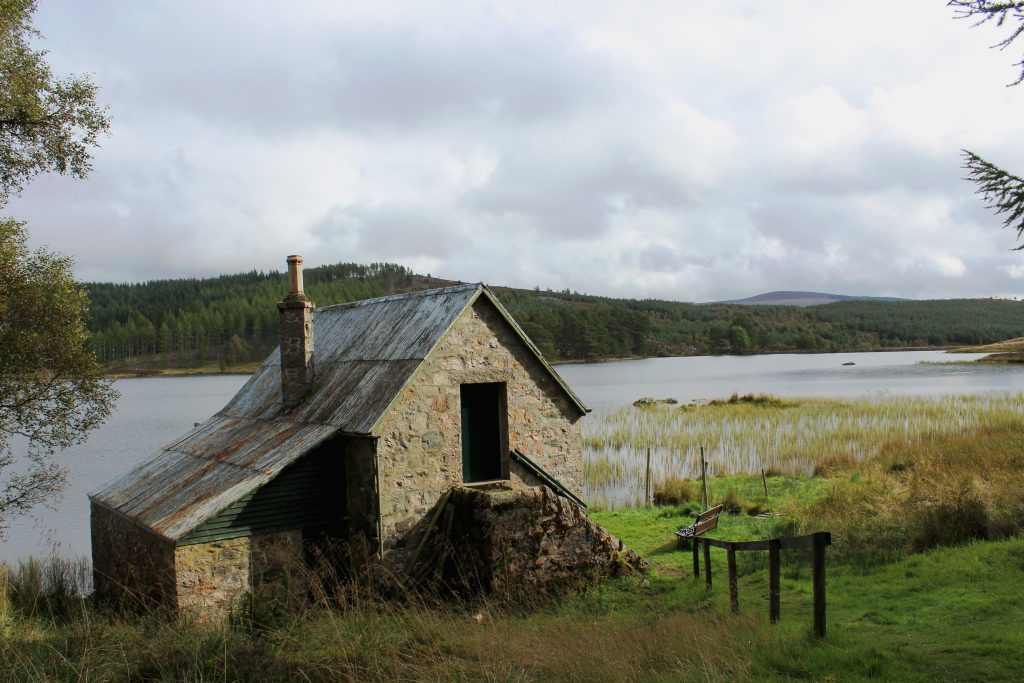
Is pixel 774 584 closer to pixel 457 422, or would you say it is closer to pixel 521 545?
pixel 521 545

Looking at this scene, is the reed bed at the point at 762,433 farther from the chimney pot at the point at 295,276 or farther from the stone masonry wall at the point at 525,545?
the chimney pot at the point at 295,276

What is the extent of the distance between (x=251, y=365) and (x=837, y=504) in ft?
308

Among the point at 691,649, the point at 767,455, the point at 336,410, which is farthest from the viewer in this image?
the point at 767,455

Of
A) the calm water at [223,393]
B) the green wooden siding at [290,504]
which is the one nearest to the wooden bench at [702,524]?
the green wooden siding at [290,504]

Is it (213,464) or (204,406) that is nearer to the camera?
(213,464)

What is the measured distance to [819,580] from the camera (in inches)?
297

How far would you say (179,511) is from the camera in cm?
1273

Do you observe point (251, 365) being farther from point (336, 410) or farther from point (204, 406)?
point (336, 410)

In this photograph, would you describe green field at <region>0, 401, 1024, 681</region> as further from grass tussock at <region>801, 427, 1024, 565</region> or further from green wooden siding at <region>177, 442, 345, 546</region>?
green wooden siding at <region>177, 442, 345, 546</region>

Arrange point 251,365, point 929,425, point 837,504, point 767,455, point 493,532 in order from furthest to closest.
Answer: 1. point 251,365
2. point 929,425
3. point 767,455
4. point 837,504
5. point 493,532

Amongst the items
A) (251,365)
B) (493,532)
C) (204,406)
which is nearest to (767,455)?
(493,532)

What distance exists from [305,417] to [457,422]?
3.35 meters

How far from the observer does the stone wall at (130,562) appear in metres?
12.1

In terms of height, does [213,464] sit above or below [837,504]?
above
